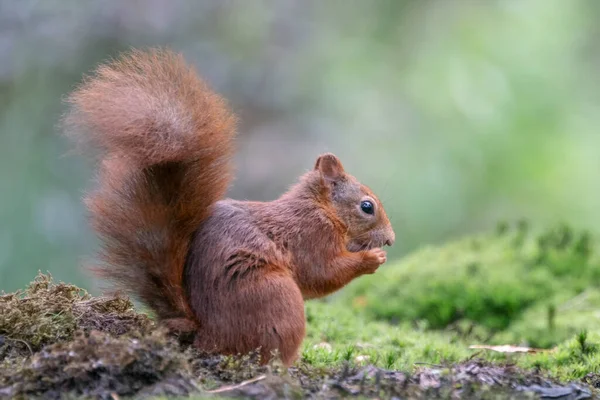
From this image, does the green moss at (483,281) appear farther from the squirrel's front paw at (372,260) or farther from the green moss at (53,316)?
the green moss at (53,316)

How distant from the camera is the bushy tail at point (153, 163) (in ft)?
8.80

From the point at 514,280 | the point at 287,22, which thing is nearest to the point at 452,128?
the point at 287,22

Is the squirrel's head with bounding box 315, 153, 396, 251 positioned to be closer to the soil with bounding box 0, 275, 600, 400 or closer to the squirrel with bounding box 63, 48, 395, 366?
the squirrel with bounding box 63, 48, 395, 366

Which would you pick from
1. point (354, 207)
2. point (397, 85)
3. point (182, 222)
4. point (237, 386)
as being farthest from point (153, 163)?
point (397, 85)

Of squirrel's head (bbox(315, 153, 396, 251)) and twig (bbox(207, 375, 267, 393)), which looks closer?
twig (bbox(207, 375, 267, 393))

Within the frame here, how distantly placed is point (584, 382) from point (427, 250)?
370 centimetres

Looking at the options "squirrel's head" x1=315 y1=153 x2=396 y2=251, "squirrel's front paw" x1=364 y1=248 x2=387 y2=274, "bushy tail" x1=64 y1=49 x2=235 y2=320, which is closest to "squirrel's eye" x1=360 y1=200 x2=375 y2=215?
"squirrel's head" x1=315 y1=153 x2=396 y2=251

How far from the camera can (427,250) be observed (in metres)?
6.75

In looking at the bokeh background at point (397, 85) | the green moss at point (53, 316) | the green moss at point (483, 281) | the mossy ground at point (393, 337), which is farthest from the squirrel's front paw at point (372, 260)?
the bokeh background at point (397, 85)

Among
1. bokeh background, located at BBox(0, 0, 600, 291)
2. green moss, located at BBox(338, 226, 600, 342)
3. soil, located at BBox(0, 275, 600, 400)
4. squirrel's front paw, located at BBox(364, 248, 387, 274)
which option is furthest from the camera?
bokeh background, located at BBox(0, 0, 600, 291)

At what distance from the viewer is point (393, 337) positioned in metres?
4.39

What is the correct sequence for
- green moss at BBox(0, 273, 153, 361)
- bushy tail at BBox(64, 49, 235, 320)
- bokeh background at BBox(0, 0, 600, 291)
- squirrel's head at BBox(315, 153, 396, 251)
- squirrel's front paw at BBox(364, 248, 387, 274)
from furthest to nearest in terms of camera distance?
bokeh background at BBox(0, 0, 600, 291) < squirrel's head at BBox(315, 153, 396, 251) < squirrel's front paw at BBox(364, 248, 387, 274) < green moss at BBox(0, 273, 153, 361) < bushy tail at BBox(64, 49, 235, 320)

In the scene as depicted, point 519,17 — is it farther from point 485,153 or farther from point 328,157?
point 328,157

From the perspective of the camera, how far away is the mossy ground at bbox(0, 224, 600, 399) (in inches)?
93.3
